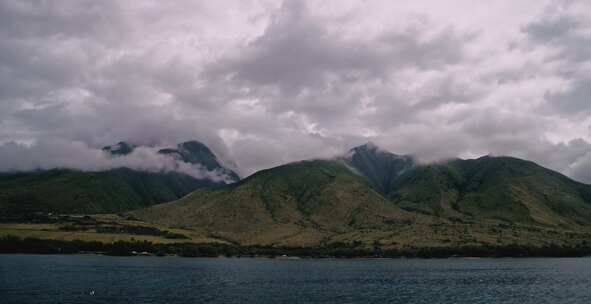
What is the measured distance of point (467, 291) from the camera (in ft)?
525

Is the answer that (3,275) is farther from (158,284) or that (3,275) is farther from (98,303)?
(98,303)

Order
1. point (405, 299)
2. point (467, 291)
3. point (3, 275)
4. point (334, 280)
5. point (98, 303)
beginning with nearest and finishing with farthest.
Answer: point (98, 303), point (405, 299), point (467, 291), point (3, 275), point (334, 280)

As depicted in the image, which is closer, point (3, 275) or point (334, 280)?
point (3, 275)

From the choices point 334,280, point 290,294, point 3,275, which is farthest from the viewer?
point 334,280

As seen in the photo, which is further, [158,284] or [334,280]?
[334,280]

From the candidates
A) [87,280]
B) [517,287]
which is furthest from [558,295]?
[87,280]

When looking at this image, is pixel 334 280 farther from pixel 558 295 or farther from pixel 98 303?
pixel 98 303

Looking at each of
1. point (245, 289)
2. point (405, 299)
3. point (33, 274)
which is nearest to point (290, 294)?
point (245, 289)

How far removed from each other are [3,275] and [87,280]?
3417cm

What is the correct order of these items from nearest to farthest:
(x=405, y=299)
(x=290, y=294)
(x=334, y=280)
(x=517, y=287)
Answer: (x=405, y=299)
(x=290, y=294)
(x=517, y=287)
(x=334, y=280)

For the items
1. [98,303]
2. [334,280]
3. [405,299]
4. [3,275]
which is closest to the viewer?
[98,303]

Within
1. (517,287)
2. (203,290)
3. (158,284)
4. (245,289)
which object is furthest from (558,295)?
(158,284)

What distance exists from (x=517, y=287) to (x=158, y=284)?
120 metres

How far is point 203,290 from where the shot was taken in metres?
155
